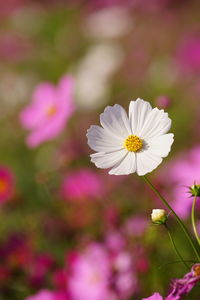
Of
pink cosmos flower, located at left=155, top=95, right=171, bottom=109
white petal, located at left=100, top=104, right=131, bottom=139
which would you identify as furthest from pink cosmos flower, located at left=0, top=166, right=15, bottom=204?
white petal, located at left=100, top=104, right=131, bottom=139

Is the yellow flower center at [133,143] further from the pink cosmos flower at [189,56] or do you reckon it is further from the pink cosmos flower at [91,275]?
the pink cosmos flower at [189,56]

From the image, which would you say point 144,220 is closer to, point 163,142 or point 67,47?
point 163,142

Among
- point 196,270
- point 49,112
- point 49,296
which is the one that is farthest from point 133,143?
point 49,112

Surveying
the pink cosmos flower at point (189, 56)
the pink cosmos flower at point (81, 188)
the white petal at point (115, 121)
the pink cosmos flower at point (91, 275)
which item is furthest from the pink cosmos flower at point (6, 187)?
the pink cosmos flower at point (189, 56)

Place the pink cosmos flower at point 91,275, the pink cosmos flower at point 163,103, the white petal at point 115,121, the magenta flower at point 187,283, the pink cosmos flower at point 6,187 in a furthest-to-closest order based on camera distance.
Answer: the pink cosmos flower at point 6,187, the pink cosmos flower at point 91,275, the pink cosmos flower at point 163,103, the white petal at point 115,121, the magenta flower at point 187,283

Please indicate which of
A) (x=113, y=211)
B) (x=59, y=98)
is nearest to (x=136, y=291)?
A: (x=113, y=211)

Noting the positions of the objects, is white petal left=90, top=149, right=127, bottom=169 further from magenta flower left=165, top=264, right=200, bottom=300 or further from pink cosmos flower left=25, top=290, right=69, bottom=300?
pink cosmos flower left=25, top=290, right=69, bottom=300
